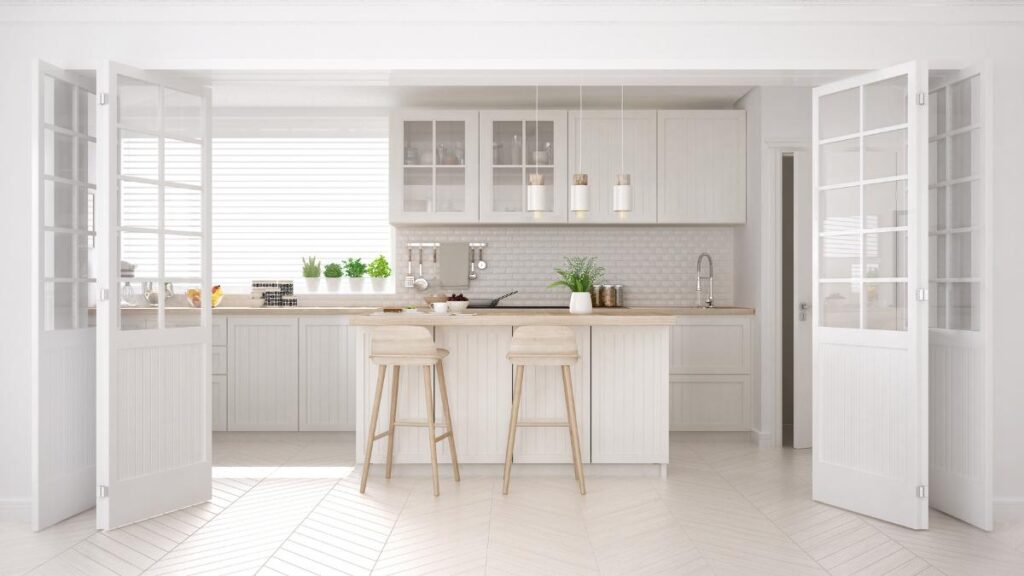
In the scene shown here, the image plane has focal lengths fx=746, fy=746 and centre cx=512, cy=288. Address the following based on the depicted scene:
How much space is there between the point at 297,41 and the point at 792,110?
12.6 feet

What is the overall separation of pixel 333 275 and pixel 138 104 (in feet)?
10.0

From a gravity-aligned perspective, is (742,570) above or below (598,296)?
below

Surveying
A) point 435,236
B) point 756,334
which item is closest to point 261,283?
point 435,236

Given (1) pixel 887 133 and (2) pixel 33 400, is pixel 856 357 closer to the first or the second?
(1) pixel 887 133

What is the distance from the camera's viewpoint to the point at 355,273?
683 centimetres

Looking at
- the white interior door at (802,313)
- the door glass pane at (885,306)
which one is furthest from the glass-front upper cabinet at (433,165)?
the door glass pane at (885,306)

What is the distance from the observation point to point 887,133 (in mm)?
3932

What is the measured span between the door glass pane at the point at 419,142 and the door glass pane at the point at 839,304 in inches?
136

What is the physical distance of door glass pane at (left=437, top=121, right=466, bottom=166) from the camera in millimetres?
6352

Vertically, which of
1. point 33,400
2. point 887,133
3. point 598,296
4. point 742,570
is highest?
point 887,133

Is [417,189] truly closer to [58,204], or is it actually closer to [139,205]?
[139,205]

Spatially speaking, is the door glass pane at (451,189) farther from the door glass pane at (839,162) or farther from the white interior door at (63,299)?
the door glass pane at (839,162)

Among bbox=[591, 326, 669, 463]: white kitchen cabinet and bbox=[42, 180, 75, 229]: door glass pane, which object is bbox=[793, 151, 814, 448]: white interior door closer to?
bbox=[591, 326, 669, 463]: white kitchen cabinet

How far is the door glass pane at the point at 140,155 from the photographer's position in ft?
12.6
